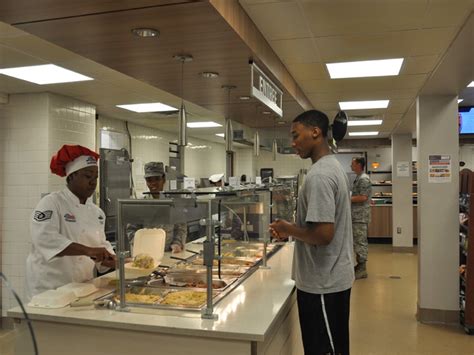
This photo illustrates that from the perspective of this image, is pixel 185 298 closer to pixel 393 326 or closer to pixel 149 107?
pixel 393 326

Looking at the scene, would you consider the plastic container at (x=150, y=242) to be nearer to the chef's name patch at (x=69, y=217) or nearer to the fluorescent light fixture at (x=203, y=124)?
the chef's name patch at (x=69, y=217)

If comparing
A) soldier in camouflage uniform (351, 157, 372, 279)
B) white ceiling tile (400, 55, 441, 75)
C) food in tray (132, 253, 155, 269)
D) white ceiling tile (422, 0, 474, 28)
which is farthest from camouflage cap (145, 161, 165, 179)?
soldier in camouflage uniform (351, 157, 372, 279)

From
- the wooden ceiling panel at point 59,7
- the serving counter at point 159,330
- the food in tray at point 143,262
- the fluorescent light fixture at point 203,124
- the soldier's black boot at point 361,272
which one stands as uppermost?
the fluorescent light fixture at point 203,124

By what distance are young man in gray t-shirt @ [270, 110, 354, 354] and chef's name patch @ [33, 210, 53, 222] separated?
4.17 feet

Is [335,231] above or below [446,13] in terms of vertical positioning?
below

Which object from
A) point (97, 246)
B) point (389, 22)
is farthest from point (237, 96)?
point (97, 246)

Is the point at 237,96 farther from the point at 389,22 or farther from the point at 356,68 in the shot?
the point at 389,22

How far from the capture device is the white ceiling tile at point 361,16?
247 centimetres

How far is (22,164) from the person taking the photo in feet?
15.7

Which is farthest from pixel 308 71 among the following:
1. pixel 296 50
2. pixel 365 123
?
pixel 365 123

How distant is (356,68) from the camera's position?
390 cm

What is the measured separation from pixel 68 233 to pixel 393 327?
3.36 metres

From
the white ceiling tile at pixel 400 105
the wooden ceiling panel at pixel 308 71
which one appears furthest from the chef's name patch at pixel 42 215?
the white ceiling tile at pixel 400 105

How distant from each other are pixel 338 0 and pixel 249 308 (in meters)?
1.71
